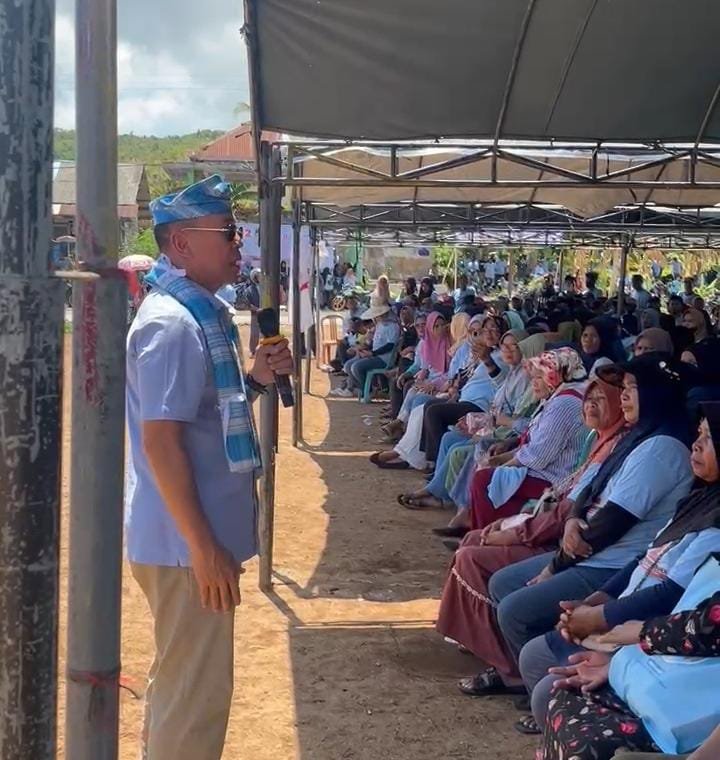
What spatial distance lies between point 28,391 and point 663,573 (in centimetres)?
240

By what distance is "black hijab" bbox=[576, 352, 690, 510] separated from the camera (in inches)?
150

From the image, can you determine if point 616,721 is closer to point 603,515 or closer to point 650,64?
point 603,515

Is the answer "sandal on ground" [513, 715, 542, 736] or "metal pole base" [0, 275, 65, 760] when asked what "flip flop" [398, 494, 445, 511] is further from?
"metal pole base" [0, 275, 65, 760]

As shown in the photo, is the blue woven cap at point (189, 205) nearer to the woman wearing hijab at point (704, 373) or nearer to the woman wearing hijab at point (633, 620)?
the woman wearing hijab at point (633, 620)

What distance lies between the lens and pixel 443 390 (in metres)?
9.54

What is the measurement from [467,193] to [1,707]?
9210mm

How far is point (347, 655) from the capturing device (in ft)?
15.5

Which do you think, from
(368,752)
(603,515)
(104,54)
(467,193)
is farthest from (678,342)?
(104,54)

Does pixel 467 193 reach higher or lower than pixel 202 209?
higher

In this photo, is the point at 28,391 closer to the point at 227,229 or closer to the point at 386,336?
the point at 227,229

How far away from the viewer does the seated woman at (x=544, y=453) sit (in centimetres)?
536

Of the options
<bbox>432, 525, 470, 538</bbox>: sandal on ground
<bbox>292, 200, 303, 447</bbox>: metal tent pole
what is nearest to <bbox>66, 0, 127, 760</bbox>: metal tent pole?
<bbox>432, 525, 470, 538</bbox>: sandal on ground

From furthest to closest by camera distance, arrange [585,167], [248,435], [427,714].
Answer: [585,167], [427,714], [248,435]

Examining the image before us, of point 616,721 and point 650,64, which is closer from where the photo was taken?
point 616,721
